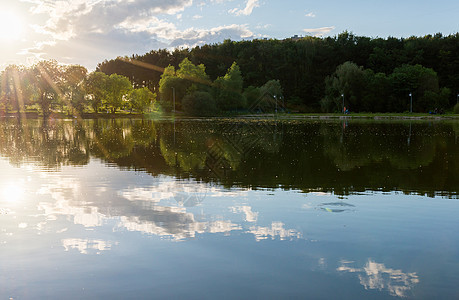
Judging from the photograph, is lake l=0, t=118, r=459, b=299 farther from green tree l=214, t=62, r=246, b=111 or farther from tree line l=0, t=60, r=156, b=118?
green tree l=214, t=62, r=246, b=111

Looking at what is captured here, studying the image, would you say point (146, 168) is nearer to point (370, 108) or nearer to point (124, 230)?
point (124, 230)

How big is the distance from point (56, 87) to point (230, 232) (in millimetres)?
108075

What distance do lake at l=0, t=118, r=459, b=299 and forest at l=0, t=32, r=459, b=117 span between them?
93.4m

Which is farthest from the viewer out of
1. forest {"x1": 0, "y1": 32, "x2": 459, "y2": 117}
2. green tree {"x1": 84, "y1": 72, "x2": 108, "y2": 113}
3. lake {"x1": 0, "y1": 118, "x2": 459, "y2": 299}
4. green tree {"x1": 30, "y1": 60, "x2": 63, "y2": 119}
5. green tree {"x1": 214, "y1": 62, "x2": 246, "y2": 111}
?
green tree {"x1": 214, "y1": 62, "x2": 246, "y2": 111}

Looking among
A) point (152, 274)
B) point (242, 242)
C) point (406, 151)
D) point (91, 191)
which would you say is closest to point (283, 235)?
point (242, 242)

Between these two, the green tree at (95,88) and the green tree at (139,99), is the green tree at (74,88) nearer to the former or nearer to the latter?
the green tree at (95,88)

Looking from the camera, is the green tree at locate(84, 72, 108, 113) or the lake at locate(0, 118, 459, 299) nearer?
the lake at locate(0, 118, 459, 299)

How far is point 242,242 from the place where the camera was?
9.54m

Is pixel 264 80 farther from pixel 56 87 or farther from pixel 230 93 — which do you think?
pixel 56 87

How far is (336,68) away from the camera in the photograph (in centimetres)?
15138

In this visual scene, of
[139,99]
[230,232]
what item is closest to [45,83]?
[139,99]

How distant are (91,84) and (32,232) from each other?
115m

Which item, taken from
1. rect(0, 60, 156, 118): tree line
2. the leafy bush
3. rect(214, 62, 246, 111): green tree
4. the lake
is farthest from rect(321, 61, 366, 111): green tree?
the lake

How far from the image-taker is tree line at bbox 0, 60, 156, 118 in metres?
107
